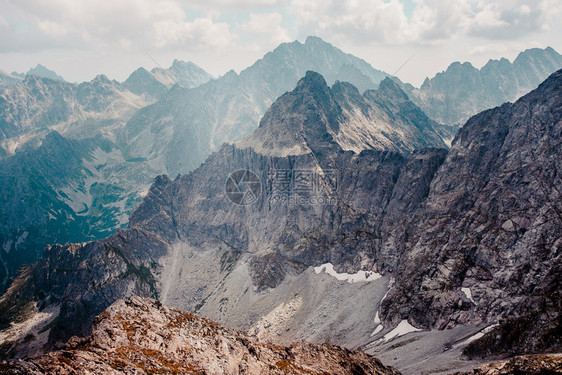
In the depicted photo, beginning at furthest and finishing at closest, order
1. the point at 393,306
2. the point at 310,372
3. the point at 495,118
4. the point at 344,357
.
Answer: the point at 495,118 < the point at 393,306 < the point at 344,357 < the point at 310,372

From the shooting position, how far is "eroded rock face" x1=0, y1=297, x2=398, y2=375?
198ft

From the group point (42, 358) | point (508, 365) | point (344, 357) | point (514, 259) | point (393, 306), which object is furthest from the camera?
point (393, 306)

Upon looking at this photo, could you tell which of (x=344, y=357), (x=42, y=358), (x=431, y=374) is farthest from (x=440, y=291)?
(x=42, y=358)

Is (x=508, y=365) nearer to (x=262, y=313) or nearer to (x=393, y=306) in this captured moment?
(x=393, y=306)

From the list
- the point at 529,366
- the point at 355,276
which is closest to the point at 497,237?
the point at 529,366

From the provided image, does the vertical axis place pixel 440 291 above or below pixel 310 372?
below

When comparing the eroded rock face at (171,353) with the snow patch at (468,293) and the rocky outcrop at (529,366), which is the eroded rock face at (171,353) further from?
the snow patch at (468,293)

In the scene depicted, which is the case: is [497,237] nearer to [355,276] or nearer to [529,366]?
[529,366]

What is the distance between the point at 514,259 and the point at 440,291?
95.9 feet

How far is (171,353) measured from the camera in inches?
2916

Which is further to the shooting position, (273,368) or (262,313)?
(262,313)

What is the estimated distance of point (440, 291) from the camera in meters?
137

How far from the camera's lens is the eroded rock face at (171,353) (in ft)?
198

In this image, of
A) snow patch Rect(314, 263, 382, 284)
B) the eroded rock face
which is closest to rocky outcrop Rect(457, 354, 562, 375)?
the eroded rock face
